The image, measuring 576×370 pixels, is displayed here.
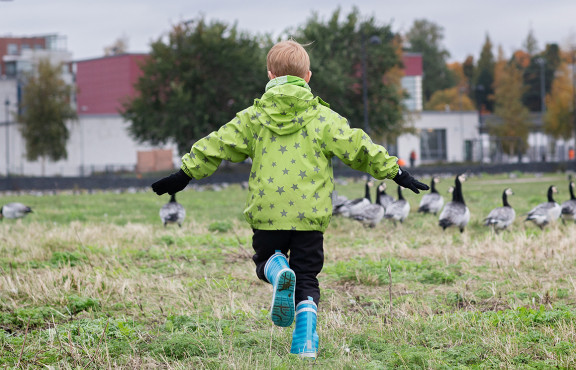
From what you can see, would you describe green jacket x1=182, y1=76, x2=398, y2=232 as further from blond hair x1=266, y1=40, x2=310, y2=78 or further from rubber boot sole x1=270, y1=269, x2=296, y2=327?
rubber boot sole x1=270, y1=269, x2=296, y2=327

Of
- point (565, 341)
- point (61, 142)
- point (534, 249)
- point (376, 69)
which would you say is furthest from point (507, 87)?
point (565, 341)

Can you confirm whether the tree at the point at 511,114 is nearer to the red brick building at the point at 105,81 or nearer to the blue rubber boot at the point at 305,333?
the red brick building at the point at 105,81

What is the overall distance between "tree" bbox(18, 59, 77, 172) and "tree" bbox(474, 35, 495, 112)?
205 ft

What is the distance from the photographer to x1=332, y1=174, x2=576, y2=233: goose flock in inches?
441

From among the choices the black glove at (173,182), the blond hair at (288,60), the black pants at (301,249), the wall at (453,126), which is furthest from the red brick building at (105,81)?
the black pants at (301,249)

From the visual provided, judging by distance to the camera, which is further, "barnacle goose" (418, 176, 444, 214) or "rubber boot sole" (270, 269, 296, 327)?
"barnacle goose" (418, 176, 444, 214)

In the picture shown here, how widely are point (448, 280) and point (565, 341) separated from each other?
2.70 m

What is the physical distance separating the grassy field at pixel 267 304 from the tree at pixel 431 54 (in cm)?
9958

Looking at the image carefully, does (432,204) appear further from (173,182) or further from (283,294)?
(283,294)

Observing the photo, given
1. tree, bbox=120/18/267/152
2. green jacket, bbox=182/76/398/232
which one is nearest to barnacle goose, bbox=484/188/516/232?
green jacket, bbox=182/76/398/232

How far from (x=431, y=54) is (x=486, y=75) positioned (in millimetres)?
9957

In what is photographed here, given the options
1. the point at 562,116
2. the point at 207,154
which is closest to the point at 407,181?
the point at 207,154

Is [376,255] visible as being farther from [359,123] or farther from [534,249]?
[359,123]

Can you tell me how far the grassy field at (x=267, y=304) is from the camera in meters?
4.08
